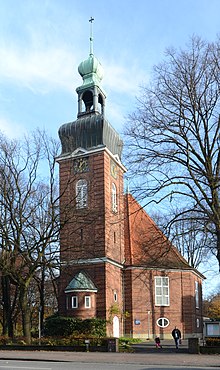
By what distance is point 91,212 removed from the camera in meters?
37.2

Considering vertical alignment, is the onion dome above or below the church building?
above

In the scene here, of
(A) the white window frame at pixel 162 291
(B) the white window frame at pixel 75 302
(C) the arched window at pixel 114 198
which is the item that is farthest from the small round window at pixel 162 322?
(C) the arched window at pixel 114 198

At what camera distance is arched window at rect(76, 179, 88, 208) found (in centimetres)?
3608

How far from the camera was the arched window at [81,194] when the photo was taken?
36075mm

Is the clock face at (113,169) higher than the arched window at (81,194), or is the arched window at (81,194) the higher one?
the clock face at (113,169)

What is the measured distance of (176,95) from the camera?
23875mm

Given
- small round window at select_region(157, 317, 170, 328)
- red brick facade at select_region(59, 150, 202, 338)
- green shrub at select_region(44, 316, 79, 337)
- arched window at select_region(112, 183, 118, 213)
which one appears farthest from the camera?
arched window at select_region(112, 183, 118, 213)

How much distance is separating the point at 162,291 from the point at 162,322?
2531 millimetres

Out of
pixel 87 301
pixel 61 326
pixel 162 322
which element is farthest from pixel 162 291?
pixel 61 326

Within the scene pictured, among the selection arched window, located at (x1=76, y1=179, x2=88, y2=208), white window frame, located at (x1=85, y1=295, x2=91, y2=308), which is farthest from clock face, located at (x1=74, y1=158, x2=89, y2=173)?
white window frame, located at (x1=85, y1=295, x2=91, y2=308)

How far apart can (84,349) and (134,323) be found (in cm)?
1350

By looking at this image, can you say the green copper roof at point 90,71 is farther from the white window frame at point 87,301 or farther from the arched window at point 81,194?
the white window frame at point 87,301

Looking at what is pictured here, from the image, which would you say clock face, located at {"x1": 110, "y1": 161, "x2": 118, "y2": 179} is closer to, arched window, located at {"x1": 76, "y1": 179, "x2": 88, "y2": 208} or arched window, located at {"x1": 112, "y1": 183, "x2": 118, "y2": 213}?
arched window, located at {"x1": 112, "y1": 183, "x2": 118, "y2": 213}

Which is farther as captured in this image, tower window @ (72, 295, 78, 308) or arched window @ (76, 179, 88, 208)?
tower window @ (72, 295, 78, 308)
